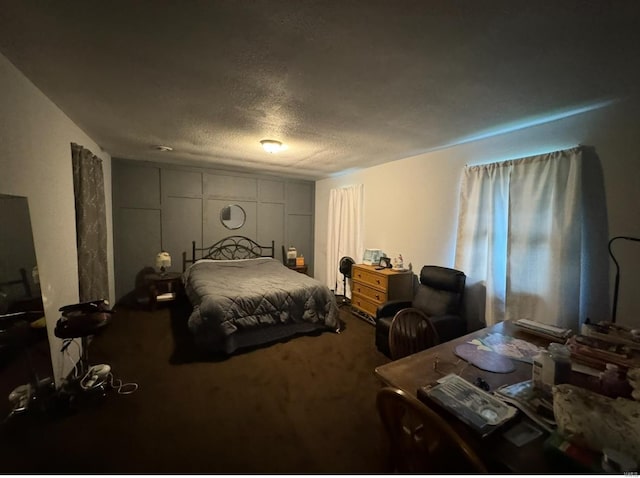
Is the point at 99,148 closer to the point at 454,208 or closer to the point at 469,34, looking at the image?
the point at 469,34

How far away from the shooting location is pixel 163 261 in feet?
13.7

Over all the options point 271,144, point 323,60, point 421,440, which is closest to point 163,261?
point 271,144

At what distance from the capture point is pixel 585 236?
2109mm

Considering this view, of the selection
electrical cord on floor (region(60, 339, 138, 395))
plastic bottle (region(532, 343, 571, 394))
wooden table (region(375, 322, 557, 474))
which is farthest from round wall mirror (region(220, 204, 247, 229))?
plastic bottle (region(532, 343, 571, 394))

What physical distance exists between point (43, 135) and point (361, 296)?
3721 millimetres

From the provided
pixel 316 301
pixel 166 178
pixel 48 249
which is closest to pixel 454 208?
pixel 316 301

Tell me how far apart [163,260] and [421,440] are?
437cm

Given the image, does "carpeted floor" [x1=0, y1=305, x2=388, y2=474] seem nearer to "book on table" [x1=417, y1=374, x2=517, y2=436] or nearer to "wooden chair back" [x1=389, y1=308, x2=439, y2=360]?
"wooden chair back" [x1=389, y1=308, x2=439, y2=360]

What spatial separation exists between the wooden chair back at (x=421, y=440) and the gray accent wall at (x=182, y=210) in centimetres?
459

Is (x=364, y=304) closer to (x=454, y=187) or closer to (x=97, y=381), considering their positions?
(x=454, y=187)

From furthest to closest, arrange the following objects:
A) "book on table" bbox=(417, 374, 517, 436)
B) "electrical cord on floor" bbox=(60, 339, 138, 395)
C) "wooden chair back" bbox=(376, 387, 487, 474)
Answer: "electrical cord on floor" bbox=(60, 339, 138, 395)
"book on table" bbox=(417, 374, 517, 436)
"wooden chair back" bbox=(376, 387, 487, 474)

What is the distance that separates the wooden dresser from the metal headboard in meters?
2.21

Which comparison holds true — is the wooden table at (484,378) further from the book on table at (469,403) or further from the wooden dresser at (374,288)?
the wooden dresser at (374,288)

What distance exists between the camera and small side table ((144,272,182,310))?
13.1ft
